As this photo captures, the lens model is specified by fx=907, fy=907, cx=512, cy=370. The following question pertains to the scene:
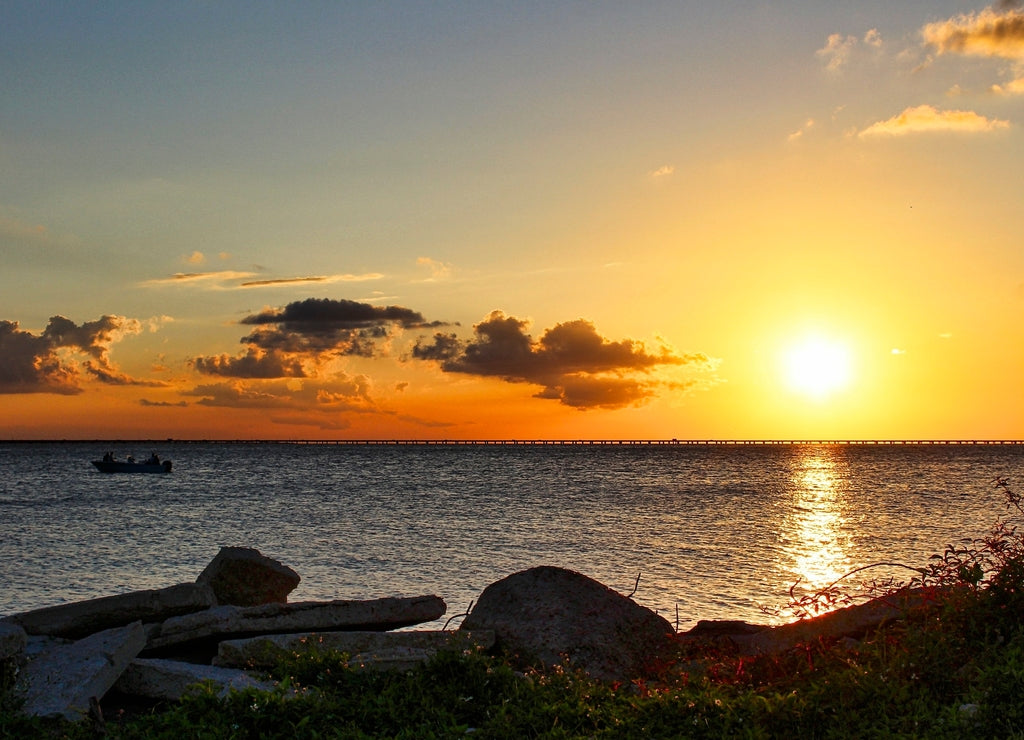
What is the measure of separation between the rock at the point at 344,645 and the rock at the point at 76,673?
3.18 ft

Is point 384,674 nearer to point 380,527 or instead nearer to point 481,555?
point 481,555

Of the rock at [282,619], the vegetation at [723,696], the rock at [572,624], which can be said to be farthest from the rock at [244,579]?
the vegetation at [723,696]

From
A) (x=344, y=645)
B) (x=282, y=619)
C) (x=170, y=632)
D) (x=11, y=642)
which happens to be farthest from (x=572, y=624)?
(x=11, y=642)

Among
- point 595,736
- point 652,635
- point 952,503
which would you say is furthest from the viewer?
point 952,503

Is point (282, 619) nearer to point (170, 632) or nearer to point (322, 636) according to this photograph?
point (170, 632)

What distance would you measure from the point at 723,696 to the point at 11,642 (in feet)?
22.4

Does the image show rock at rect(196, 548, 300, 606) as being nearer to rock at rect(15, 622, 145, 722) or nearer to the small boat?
rock at rect(15, 622, 145, 722)

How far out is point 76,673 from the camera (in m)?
8.84

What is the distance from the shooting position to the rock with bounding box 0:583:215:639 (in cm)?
1193

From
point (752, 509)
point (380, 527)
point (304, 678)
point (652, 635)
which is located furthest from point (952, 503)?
point (304, 678)

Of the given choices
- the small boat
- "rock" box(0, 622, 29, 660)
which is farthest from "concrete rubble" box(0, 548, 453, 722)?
the small boat

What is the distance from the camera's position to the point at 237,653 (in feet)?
31.4

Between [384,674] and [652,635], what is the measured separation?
385 centimetres

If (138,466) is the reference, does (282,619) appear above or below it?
above
